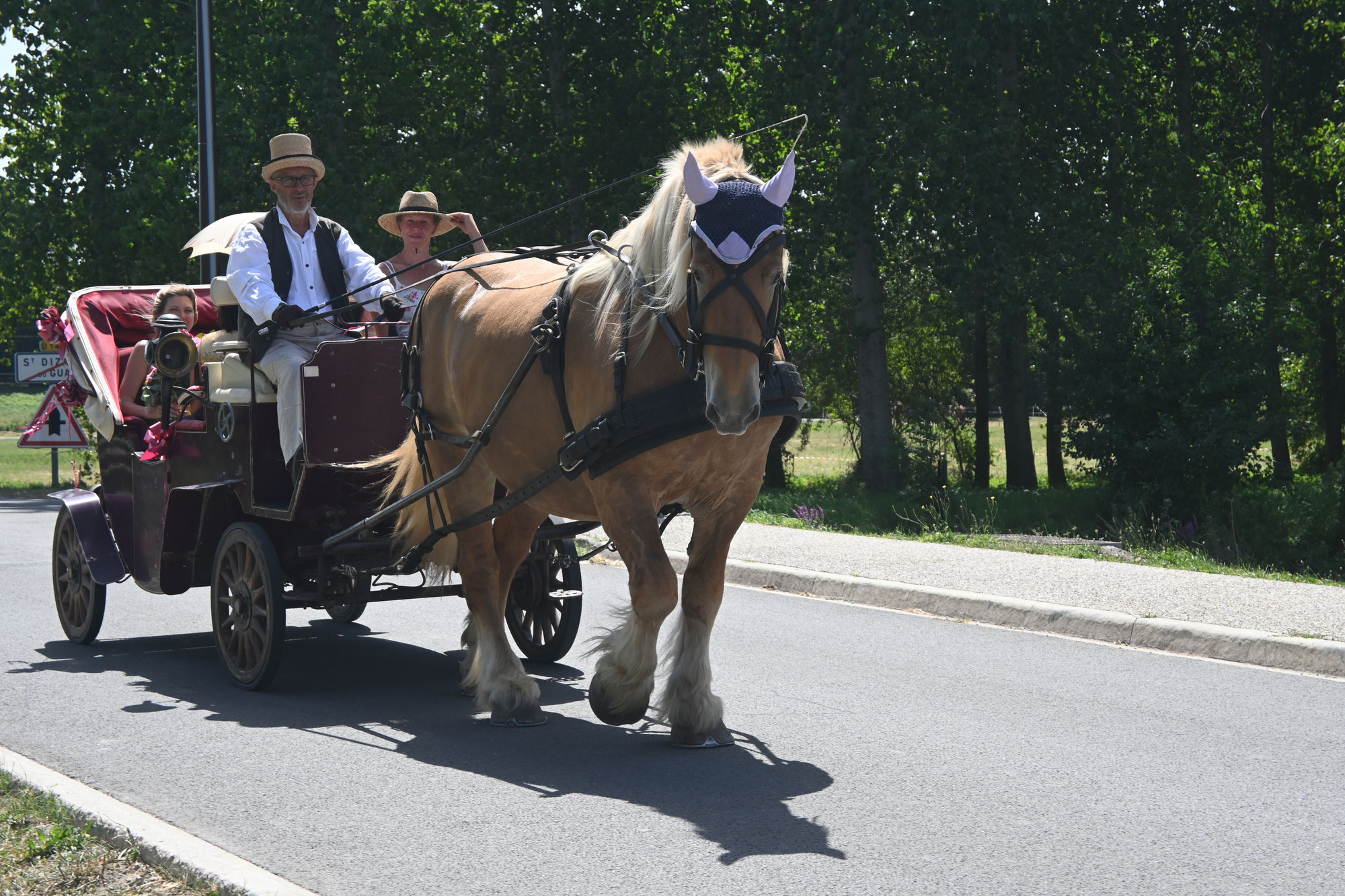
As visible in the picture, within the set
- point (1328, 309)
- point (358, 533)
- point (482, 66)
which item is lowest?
point (358, 533)

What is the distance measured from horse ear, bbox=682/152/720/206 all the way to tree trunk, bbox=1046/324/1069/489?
17.3 meters

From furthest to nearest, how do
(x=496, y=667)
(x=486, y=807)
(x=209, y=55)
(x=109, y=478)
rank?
1. (x=209, y=55)
2. (x=109, y=478)
3. (x=496, y=667)
4. (x=486, y=807)

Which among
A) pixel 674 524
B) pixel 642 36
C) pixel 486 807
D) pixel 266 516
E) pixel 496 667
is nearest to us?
pixel 486 807

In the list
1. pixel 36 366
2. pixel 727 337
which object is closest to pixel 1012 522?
pixel 36 366

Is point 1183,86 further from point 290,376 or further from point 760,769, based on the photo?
point 760,769

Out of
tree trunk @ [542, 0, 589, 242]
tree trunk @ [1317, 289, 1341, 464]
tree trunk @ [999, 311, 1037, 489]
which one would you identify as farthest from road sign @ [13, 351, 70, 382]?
tree trunk @ [1317, 289, 1341, 464]

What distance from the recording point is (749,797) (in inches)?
202

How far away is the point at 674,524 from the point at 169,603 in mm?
6322

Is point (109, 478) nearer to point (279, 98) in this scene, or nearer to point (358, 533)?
point (358, 533)

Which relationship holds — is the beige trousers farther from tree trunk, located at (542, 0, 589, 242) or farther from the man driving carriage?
tree trunk, located at (542, 0, 589, 242)

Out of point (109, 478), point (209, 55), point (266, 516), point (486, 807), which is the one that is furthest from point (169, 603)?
point (209, 55)

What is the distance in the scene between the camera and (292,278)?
7789 mm

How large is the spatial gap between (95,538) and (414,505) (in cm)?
250

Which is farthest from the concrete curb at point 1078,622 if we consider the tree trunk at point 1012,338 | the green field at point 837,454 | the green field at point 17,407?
the green field at point 17,407
